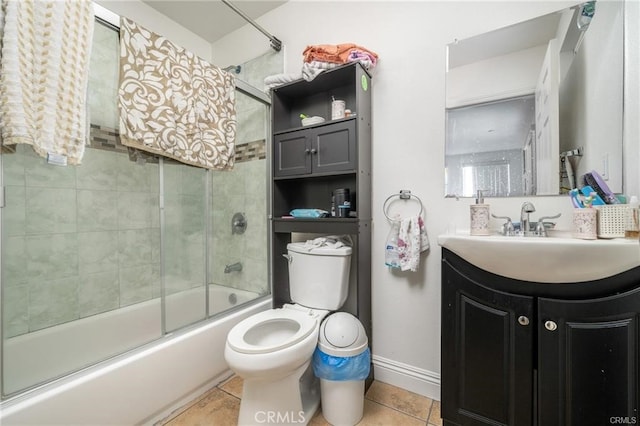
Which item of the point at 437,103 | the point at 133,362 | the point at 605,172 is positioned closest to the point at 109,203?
the point at 133,362

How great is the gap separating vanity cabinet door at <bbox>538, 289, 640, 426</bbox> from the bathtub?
147 centimetres

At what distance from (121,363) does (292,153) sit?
4.19ft

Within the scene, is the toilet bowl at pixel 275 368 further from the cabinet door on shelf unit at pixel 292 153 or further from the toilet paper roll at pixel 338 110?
the toilet paper roll at pixel 338 110

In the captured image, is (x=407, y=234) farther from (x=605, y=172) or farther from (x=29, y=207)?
(x=29, y=207)

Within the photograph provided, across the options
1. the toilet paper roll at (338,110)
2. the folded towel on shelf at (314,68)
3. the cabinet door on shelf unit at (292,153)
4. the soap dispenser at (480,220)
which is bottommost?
the soap dispenser at (480,220)

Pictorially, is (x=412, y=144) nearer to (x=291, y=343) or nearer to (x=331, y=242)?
(x=331, y=242)

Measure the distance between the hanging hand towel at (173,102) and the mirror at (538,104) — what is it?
1.25m

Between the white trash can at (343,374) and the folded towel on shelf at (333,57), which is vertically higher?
the folded towel on shelf at (333,57)

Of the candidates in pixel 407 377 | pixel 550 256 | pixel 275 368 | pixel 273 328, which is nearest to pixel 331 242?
pixel 273 328

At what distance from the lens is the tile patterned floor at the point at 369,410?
3.97 feet

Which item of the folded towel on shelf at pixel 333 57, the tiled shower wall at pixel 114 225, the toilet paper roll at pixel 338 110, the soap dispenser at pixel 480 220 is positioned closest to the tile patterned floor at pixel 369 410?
the tiled shower wall at pixel 114 225

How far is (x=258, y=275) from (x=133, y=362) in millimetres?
925

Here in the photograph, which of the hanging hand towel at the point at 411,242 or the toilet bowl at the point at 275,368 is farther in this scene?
the hanging hand towel at the point at 411,242

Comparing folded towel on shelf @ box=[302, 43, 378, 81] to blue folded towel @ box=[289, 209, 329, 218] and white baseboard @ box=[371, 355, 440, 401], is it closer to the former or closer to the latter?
blue folded towel @ box=[289, 209, 329, 218]
